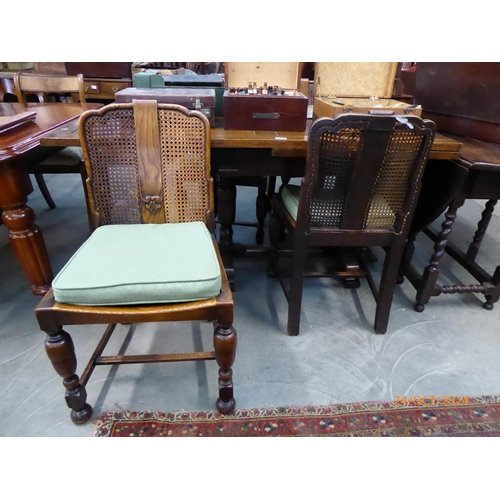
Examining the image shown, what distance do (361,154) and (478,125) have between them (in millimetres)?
1037

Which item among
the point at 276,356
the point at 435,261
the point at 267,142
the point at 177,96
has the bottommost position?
the point at 276,356

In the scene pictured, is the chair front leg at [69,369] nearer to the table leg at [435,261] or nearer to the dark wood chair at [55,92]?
the dark wood chair at [55,92]

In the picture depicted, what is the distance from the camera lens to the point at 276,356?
161cm

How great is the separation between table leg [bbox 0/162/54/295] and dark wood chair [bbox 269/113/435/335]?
4.00ft

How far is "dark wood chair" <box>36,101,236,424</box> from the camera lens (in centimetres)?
105

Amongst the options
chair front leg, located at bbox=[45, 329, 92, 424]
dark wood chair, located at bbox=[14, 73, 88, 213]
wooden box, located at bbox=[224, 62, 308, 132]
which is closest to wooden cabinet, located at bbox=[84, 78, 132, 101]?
dark wood chair, located at bbox=[14, 73, 88, 213]

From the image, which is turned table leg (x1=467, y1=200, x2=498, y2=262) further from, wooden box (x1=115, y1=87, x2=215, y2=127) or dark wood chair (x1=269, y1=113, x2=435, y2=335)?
wooden box (x1=115, y1=87, x2=215, y2=127)

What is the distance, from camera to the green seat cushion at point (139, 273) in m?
1.03

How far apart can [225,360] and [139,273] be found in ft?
1.35

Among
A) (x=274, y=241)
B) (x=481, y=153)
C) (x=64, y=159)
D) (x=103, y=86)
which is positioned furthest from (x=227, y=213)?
(x=103, y=86)

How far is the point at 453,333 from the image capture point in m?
1.78

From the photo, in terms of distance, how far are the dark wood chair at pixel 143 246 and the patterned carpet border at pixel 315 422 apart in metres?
0.08

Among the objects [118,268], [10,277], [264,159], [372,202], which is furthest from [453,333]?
[10,277]

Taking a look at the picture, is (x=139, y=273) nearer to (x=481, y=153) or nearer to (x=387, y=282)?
(x=387, y=282)
